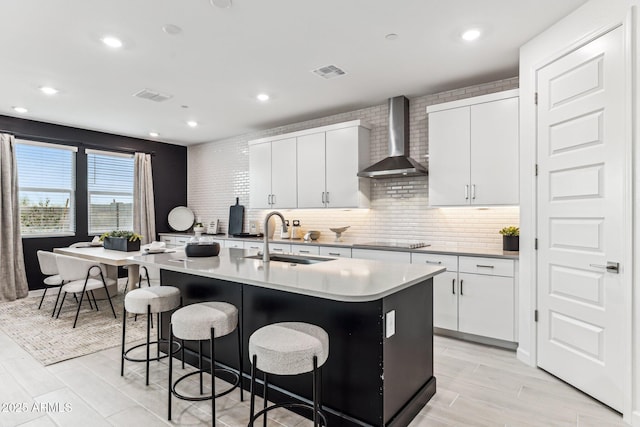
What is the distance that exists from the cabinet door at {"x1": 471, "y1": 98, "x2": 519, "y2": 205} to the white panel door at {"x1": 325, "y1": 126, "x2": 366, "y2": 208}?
4.83 feet

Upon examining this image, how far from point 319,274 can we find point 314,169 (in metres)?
3.01

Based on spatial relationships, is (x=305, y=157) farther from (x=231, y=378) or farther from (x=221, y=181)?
(x=231, y=378)

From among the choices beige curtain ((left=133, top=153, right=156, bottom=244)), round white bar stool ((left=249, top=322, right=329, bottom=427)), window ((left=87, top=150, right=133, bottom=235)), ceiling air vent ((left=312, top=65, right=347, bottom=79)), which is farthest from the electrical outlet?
window ((left=87, top=150, right=133, bottom=235))

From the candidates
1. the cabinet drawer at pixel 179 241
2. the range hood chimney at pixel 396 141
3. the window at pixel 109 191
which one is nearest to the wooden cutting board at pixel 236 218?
the cabinet drawer at pixel 179 241

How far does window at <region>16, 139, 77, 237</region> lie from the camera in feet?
17.8

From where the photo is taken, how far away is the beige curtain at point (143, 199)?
21.7 ft

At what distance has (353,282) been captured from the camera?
195 cm

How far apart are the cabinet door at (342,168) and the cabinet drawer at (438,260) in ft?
3.95

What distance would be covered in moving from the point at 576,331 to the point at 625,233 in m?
0.81

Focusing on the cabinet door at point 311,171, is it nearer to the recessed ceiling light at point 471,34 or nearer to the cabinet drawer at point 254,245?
the cabinet drawer at point 254,245

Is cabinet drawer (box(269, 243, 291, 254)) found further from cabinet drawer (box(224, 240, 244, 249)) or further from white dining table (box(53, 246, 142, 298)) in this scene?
white dining table (box(53, 246, 142, 298))

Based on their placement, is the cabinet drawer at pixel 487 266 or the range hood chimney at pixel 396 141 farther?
the range hood chimney at pixel 396 141

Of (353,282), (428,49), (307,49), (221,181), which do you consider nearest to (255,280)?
(353,282)

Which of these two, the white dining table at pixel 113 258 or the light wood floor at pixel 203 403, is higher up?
the white dining table at pixel 113 258
